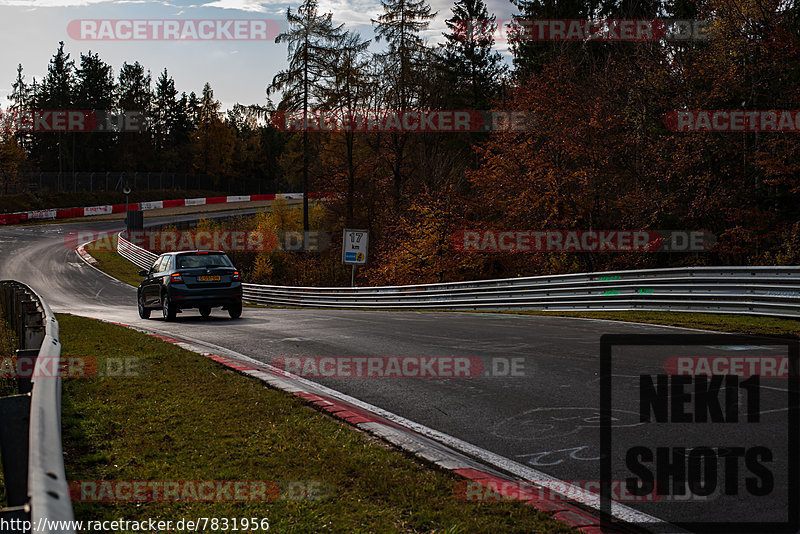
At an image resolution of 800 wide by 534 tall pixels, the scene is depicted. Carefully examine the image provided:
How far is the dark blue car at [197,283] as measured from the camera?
16469 millimetres

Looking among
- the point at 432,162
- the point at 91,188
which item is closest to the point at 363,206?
the point at 432,162

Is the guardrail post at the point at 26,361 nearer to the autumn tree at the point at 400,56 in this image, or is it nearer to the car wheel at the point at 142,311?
the car wheel at the point at 142,311

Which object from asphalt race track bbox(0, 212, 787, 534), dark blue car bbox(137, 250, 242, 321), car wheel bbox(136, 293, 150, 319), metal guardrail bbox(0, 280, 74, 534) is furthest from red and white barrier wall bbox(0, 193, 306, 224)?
metal guardrail bbox(0, 280, 74, 534)

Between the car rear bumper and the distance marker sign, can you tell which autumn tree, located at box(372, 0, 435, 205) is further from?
the car rear bumper

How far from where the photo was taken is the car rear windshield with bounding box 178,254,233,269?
16688 millimetres

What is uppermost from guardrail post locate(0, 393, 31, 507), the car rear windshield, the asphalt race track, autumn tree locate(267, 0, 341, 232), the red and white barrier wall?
autumn tree locate(267, 0, 341, 232)

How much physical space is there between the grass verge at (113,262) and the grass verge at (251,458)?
34.8 m

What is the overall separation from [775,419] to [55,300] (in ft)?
108

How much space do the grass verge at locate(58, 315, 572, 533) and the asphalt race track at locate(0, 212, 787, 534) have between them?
3.04 feet

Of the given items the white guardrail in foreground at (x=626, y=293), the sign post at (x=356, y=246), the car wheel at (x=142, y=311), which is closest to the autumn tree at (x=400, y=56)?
the sign post at (x=356, y=246)

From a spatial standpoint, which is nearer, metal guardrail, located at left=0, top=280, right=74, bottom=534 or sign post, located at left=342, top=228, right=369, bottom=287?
metal guardrail, located at left=0, top=280, right=74, bottom=534

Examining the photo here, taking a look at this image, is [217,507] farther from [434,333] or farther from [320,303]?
[320,303]

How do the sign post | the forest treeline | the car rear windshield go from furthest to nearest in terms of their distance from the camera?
the sign post < the forest treeline < the car rear windshield

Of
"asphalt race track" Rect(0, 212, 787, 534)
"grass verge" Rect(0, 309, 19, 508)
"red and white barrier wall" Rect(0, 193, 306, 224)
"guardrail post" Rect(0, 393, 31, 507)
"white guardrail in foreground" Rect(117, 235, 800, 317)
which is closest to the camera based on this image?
"guardrail post" Rect(0, 393, 31, 507)
